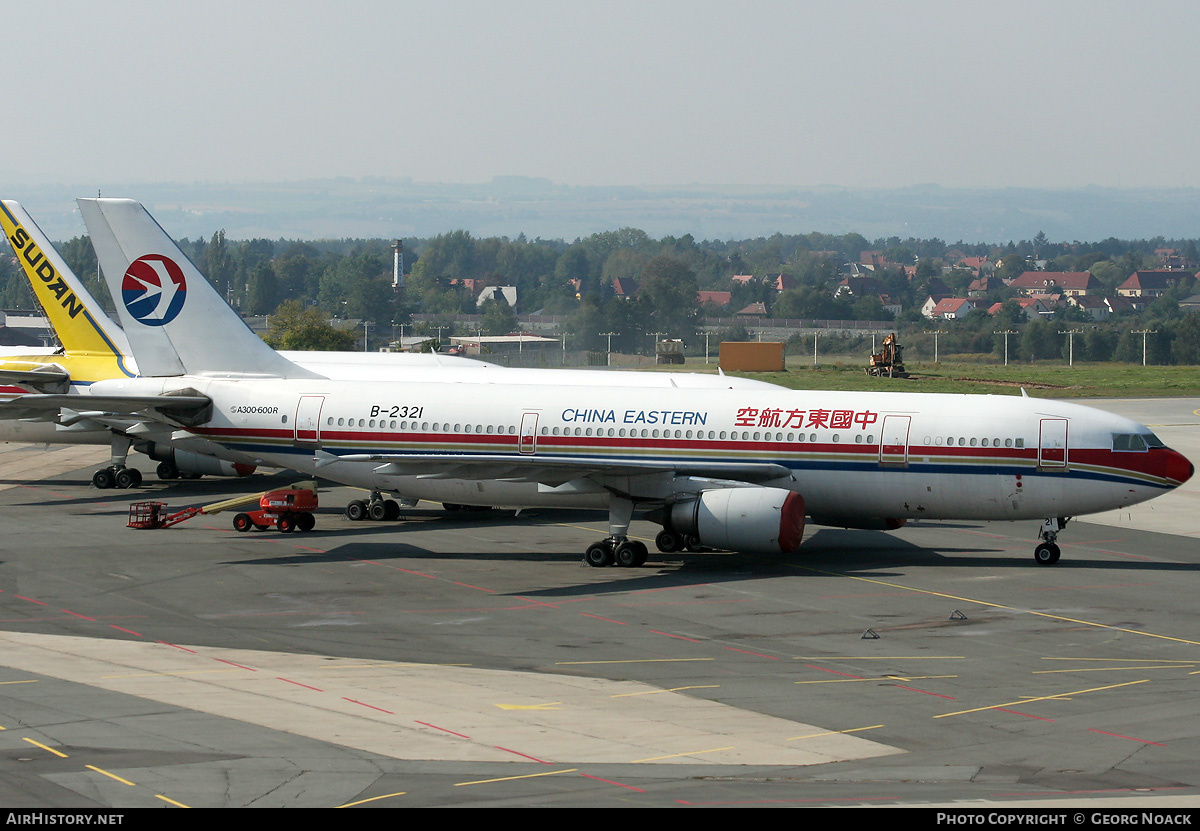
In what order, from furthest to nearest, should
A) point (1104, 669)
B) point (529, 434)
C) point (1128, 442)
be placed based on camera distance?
point (529, 434), point (1128, 442), point (1104, 669)

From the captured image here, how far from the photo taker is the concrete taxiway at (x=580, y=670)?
65.5 ft

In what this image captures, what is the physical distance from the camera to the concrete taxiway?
1995 cm

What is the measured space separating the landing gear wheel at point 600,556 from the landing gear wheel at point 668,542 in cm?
280

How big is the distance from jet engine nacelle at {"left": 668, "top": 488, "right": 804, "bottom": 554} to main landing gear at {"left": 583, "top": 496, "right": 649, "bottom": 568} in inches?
84.9

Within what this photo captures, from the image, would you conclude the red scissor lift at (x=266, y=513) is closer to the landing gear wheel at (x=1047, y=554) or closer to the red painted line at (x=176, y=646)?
the red painted line at (x=176, y=646)

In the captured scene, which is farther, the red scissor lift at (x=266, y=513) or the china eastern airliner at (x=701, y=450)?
the red scissor lift at (x=266, y=513)

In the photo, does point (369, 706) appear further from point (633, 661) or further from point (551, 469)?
point (551, 469)

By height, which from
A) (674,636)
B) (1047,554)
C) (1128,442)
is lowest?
(674,636)

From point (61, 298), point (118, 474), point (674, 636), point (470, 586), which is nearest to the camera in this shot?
point (674, 636)

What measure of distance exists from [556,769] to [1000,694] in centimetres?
1026

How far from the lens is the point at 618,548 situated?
1615 inches

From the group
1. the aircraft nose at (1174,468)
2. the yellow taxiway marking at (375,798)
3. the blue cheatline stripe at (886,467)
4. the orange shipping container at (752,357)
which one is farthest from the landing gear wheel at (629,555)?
the orange shipping container at (752,357)

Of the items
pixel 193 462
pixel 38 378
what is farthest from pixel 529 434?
pixel 38 378

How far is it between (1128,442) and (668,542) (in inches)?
565
